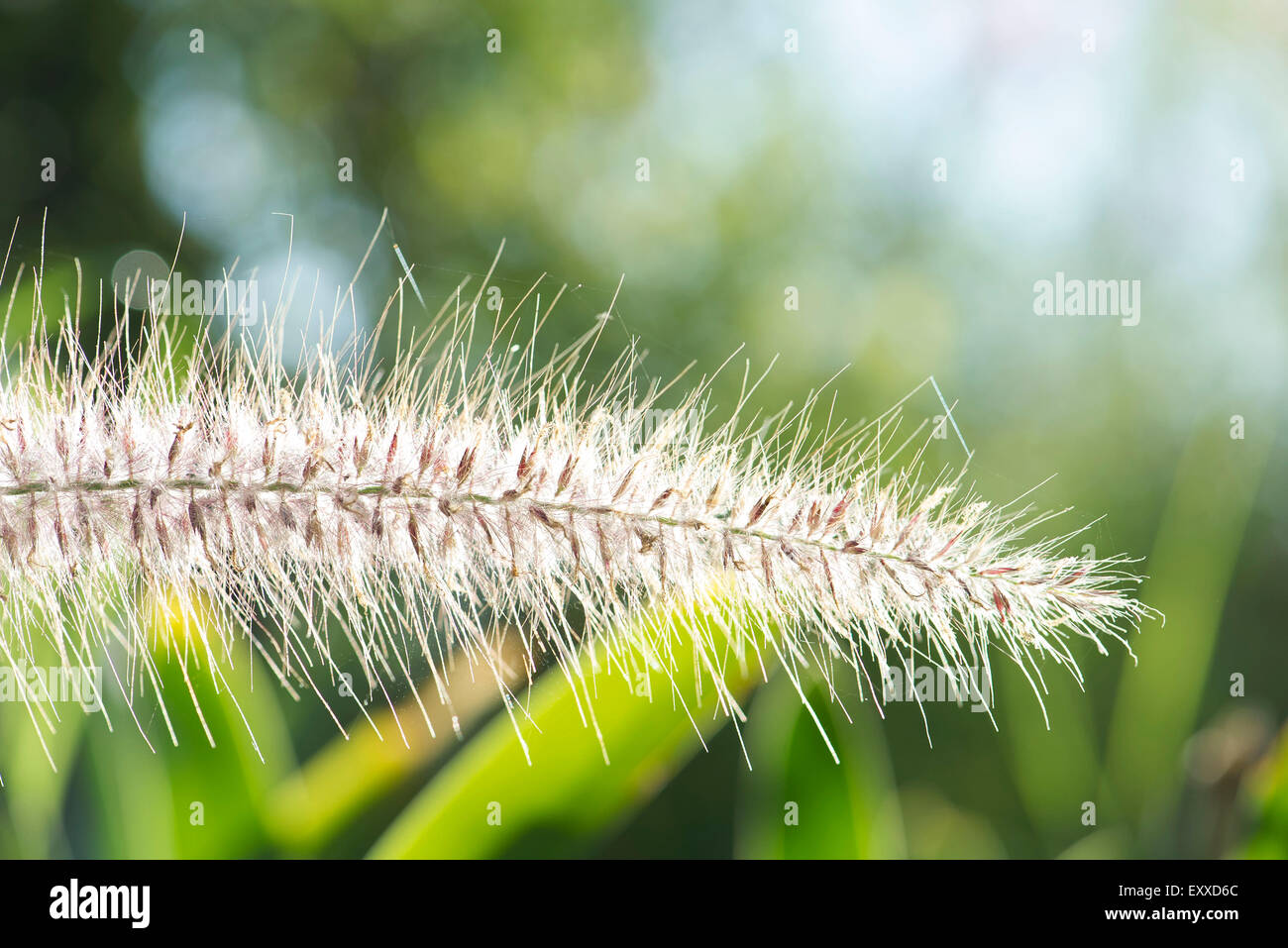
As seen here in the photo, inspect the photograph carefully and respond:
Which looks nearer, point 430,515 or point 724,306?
point 430,515

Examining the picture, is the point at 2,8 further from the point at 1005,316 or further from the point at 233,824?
the point at 1005,316

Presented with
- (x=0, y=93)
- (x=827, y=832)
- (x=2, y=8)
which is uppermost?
(x=2, y=8)

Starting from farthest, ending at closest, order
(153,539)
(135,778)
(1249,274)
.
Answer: (1249,274)
(135,778)
(153,539)

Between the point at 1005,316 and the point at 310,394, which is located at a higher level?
the point at 1005,316

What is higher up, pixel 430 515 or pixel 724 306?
pixel 724 306

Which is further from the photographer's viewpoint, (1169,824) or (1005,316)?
(1005,316)

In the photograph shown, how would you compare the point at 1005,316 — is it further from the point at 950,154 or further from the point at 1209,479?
the point at 1209,479

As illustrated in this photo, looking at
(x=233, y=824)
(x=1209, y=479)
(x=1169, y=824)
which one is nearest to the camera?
(x=233, y=824)


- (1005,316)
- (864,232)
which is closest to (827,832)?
(1005,316)
